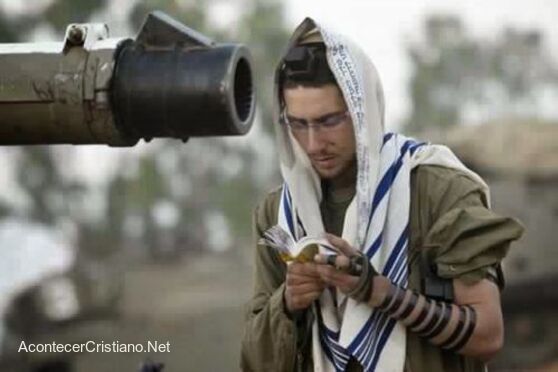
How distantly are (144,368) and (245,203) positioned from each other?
1374 centimetres

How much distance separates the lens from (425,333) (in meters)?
2.88

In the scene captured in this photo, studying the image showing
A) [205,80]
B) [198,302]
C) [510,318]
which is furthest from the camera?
[198,302]

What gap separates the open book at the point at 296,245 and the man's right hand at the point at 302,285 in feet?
0.06

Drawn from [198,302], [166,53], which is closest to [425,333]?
[166,53]

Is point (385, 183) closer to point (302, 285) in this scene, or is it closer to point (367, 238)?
point (367, 238)

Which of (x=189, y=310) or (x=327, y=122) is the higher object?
(x=327, y=122)

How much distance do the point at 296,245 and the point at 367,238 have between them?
0.23 m

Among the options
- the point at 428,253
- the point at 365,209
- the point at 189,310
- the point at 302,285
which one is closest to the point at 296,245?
the point at 302,285

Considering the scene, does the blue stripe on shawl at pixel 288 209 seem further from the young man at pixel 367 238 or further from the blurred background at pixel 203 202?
the blurred background at pixel 203 202

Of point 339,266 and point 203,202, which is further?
point 203,202

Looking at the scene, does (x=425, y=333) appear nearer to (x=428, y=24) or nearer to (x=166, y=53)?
(x=166, y=53)

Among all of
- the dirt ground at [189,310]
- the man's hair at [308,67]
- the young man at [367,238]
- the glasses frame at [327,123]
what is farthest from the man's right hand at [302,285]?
the dirt ground at [189,310]

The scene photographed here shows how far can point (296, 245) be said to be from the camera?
2811 mm

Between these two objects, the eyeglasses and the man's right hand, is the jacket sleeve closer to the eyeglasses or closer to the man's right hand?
the man's right hand
